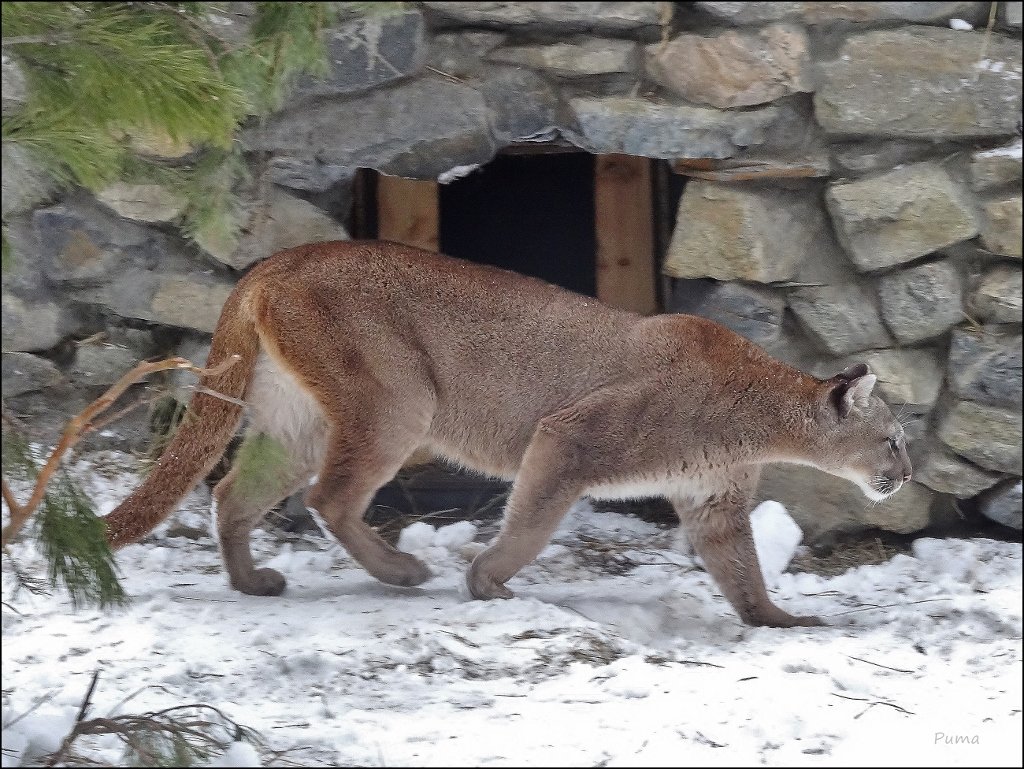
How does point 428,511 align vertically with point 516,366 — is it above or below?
below

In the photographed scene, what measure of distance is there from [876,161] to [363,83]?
1890 millimetres

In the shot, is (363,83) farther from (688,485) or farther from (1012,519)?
(1012,519)

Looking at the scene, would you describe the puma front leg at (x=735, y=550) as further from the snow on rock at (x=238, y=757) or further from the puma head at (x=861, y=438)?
the snow on rock at (x=238, y=757)

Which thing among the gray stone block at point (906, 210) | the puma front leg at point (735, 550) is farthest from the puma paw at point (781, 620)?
the gray stone block at point (906, 210)

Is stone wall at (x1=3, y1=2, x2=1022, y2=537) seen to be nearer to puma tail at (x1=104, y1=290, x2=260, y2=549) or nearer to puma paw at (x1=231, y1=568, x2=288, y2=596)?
puma tail at (x1=104, y1=290, x2=260, y2=549)

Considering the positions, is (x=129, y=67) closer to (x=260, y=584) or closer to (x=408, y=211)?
(x=260, y=584)

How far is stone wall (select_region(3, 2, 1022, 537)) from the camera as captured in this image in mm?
4266

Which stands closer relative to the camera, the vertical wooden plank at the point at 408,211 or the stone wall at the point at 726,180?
the stone wall at the point at 726,180

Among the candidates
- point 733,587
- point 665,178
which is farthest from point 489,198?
point 733,587

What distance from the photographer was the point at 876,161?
4391 millimetres

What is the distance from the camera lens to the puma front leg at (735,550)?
13.1ft

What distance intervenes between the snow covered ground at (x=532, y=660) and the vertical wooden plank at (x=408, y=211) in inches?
59.1

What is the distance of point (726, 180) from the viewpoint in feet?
14.6

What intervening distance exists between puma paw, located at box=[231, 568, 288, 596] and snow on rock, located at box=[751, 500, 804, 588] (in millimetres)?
1768
